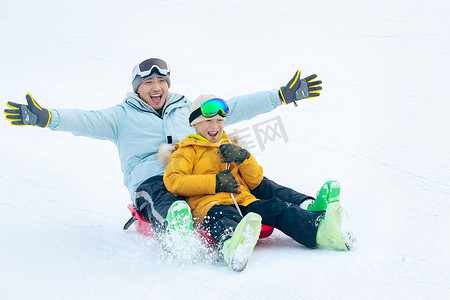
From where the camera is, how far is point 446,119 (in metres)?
5.33

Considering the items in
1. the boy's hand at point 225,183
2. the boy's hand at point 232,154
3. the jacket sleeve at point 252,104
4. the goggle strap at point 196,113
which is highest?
the goggle strap at point 196,113

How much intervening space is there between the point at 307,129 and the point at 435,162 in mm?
1759

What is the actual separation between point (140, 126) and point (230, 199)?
3.28ft

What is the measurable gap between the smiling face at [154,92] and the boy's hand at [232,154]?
0.91 meters

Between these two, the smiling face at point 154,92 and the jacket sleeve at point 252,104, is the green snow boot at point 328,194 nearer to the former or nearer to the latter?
the jacket sleeve at point 252,104

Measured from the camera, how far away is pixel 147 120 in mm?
3514

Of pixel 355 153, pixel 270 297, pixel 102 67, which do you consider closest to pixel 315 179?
pixel 355 153

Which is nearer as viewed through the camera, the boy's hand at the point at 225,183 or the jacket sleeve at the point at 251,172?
Answer: the boy's hand at the point at 225,183

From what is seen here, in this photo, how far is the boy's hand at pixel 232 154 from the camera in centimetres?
286

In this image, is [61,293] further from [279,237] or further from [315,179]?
[315,179]

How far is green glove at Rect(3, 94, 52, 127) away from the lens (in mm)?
2928

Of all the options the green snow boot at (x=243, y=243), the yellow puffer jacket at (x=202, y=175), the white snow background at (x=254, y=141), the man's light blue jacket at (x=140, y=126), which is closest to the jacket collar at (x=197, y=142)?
the yellow puffer jacket at (x=202, y=175)

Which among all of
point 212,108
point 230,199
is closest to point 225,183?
point 230,199

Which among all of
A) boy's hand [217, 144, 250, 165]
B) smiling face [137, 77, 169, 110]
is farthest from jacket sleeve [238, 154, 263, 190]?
smiling face [137, 77, 169, 110]
